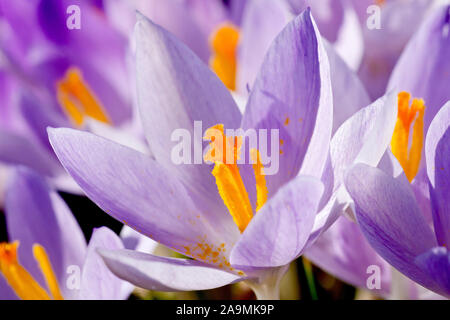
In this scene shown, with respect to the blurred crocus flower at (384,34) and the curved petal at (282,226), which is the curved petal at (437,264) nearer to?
the curved petal at (282,226)

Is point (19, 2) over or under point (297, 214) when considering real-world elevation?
over

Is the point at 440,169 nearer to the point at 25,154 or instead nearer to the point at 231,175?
the point at 231,175

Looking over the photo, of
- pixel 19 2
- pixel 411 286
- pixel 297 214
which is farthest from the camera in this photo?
pixel 19 2

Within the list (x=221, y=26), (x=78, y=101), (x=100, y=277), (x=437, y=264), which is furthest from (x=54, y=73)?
(x=437, y=264)

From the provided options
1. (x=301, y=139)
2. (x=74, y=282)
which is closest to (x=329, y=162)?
(x=301, y=139)

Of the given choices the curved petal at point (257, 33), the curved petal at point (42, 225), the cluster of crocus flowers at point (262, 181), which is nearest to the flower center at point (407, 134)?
the cluster of crocus flowers at point (262, 181)
